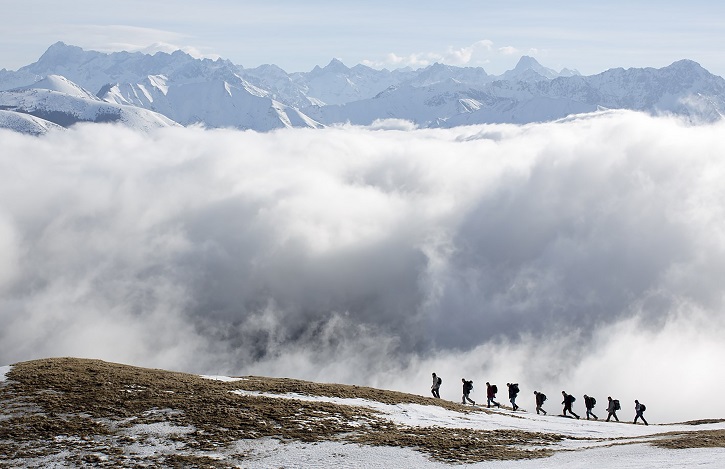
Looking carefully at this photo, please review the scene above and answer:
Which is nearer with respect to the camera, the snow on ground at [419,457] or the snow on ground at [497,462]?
the snow on ground at [419,457]

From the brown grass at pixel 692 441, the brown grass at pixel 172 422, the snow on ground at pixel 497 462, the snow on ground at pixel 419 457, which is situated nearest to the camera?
the snow on ground at pixel 419 457

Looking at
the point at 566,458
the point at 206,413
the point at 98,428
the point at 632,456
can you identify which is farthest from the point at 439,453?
the point at 98,428

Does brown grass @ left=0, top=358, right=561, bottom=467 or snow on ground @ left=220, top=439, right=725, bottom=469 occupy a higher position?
brown grass @ left=0, top=358, right=561, bottom=467

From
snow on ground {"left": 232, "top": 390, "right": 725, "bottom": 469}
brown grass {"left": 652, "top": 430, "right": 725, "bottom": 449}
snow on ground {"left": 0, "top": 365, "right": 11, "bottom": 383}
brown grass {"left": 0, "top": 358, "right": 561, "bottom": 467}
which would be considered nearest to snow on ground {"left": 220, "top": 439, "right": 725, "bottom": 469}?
snow on ground {"left": 232, "top": 390, "right": 725, "bottom": 469}

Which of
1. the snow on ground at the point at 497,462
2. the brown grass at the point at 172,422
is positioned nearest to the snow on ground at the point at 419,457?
the snow on ground at the point at 497,462

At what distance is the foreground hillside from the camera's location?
31.3 m

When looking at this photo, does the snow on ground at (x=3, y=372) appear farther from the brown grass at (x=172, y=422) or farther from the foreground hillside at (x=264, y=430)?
the brown grass at (x=172, y=422)

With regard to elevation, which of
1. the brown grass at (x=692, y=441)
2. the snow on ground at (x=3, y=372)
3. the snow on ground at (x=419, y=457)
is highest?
the snow on ground at (x=3, y=372)

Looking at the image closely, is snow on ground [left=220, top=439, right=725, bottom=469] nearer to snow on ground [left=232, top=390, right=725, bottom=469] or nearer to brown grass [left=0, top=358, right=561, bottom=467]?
snow on ground [left=232, top=390, right=725, bottom=469]

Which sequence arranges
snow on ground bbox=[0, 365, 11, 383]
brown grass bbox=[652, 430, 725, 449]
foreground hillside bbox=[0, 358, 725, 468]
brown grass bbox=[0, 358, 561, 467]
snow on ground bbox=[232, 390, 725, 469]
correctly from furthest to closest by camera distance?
1. snow on ground bbox=[0, 365, 11, 383]
2. brown grass bbox=[652, 430, 725, 449]
3. brown grass bbox=[0, 358, 561, 467]
4. foreground hillside bbox=[0, 358, 725, 468]
5. snow on ground bbox=[232, 390, 725, 469]

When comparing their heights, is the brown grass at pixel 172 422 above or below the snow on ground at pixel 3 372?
below

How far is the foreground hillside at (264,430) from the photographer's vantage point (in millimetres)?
31281

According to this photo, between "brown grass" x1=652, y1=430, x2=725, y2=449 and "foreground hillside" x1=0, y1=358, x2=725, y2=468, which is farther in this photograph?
"brown grass" x1=652, y1=430, x2=725, y2=449

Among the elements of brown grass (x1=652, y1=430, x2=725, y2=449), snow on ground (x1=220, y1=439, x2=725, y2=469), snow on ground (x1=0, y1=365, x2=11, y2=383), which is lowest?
snow on ground (x1=220, y1=439, x2=725, y2=469)
